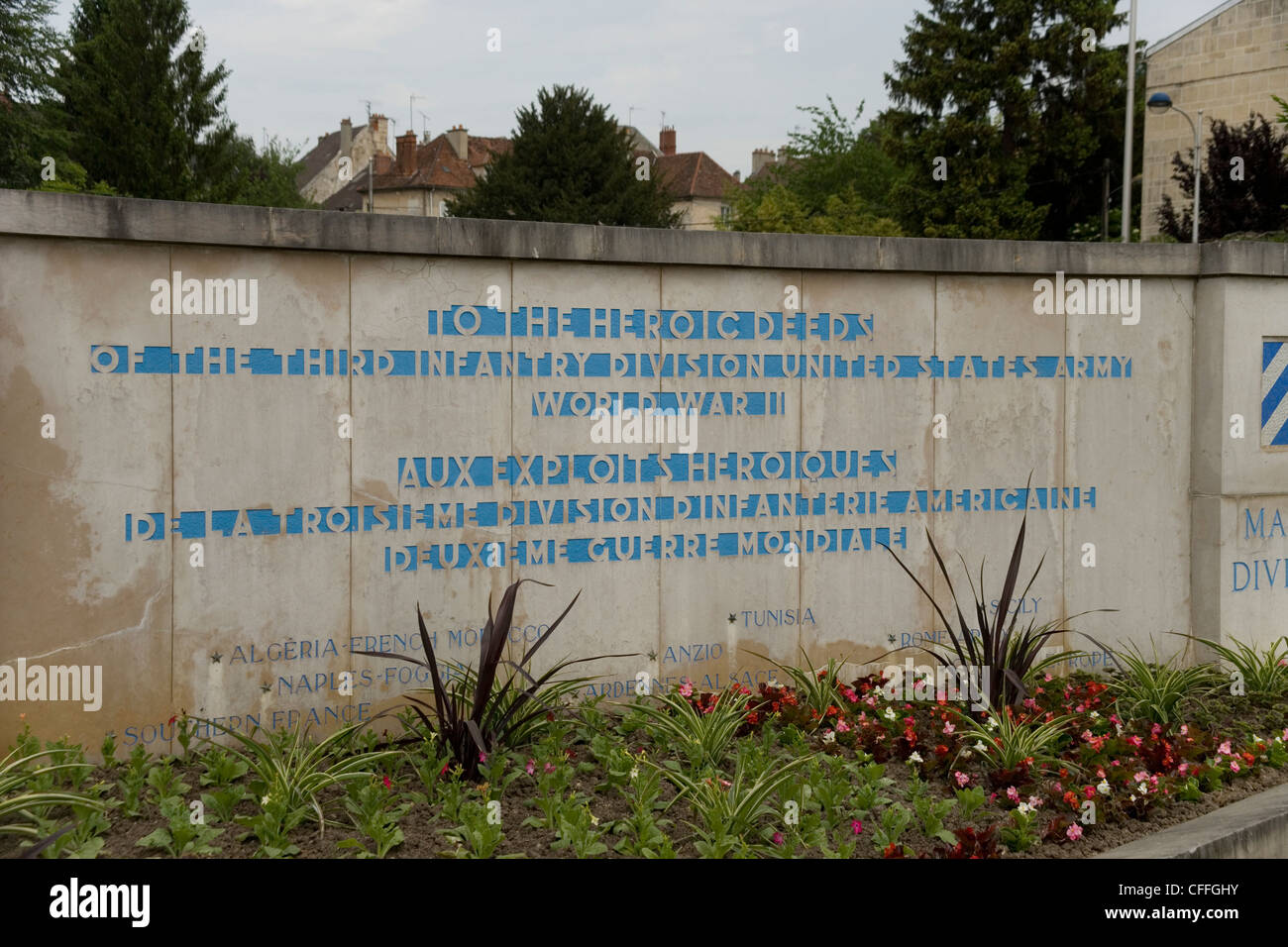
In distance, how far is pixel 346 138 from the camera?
75.7 meters

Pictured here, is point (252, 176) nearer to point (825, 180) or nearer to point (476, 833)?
point (825, 180)

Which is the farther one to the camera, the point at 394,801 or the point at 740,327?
the point at 740,327

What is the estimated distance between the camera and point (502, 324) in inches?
246

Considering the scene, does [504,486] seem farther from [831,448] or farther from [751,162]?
[751,162]

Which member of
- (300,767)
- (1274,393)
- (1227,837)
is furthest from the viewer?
(1274,393)

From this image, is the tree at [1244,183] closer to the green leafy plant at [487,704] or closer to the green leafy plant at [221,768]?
the green leafy plant at [487,704]

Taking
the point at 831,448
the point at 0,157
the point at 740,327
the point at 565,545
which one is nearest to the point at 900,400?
the point at 831,448

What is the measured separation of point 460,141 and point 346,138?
1578 cm

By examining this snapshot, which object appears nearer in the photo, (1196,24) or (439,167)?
(1196,24)

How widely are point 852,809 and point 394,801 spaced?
179 centimetres

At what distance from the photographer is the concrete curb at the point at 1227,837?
15.3 ft

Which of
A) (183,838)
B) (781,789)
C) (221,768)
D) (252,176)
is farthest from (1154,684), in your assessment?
(252,176)

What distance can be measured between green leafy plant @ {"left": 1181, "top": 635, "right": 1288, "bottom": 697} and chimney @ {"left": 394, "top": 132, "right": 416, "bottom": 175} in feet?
193

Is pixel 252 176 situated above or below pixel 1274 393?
above
